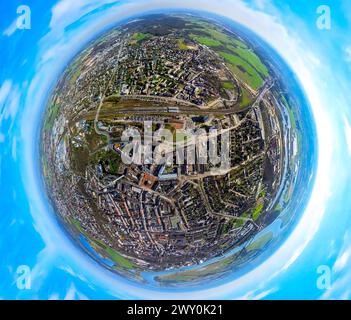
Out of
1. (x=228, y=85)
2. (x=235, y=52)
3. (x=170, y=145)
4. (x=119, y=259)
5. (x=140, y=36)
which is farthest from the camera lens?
(x=119, y=259)

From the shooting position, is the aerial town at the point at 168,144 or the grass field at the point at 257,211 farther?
the grass field at the point at 257,211

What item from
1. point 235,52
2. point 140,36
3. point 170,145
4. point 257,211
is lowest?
point 257,211

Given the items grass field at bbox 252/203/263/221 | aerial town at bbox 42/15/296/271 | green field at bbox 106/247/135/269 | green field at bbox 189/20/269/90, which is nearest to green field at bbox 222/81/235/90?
aerial town at bbox 42/15/296/271

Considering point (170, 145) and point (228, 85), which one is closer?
point (170, 145)

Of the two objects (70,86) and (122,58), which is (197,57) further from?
(70,86)

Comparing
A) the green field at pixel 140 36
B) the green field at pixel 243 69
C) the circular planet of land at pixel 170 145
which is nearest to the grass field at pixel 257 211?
the circular planet of land at pixel 170 145

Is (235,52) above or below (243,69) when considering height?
above

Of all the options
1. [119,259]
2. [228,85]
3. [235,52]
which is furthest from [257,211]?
[235,52]

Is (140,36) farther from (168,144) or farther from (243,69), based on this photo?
(168,144)

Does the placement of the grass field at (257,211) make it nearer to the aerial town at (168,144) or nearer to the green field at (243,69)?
the aerial town at (168,144)

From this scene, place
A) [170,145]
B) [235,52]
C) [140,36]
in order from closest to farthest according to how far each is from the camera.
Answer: [170,145] < [140,36] < [235,52]
